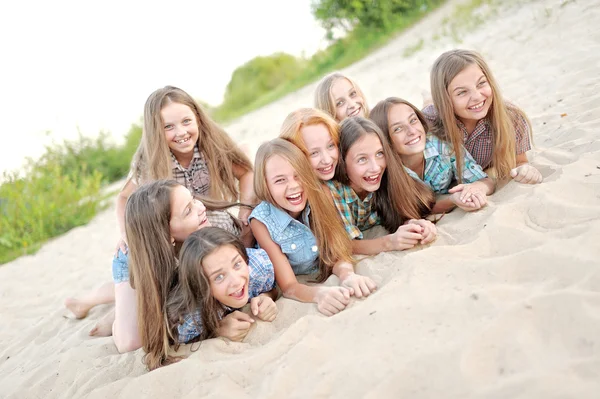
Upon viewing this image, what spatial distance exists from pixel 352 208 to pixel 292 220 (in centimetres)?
48

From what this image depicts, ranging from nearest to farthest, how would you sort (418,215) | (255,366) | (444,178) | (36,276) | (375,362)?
(375,362) < (255,366) < (418,215) < (444,178) < (36,276)

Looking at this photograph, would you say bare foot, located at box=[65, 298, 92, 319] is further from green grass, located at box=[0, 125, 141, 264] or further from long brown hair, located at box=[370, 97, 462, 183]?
green grass, located at box=[0, 125, 141, 264]

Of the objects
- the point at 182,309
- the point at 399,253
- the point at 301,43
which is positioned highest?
the point at 301,43

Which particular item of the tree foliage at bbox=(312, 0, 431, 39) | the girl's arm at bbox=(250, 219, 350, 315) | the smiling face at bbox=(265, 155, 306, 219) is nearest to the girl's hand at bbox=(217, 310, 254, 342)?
the girl's arm at bbox=(250, 219, 350, 315)

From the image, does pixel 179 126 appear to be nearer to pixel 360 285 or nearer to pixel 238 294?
pixel 238 294

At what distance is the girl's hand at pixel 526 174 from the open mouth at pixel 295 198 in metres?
1.27

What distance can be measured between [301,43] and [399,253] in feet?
37.6

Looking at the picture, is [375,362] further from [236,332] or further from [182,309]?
[182,309]

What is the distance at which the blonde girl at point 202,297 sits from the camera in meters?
2.37

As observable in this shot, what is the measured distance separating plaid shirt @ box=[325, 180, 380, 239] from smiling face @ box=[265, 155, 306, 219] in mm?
303

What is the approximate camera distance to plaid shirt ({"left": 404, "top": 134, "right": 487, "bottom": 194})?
3098mm


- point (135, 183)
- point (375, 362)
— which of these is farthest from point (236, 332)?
point (135, 183)

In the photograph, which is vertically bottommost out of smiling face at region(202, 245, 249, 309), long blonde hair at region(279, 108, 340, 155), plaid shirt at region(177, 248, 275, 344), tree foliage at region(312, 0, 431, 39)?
plaid shirt at region(177, 248, 275, 344)

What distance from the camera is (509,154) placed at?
118 inches
